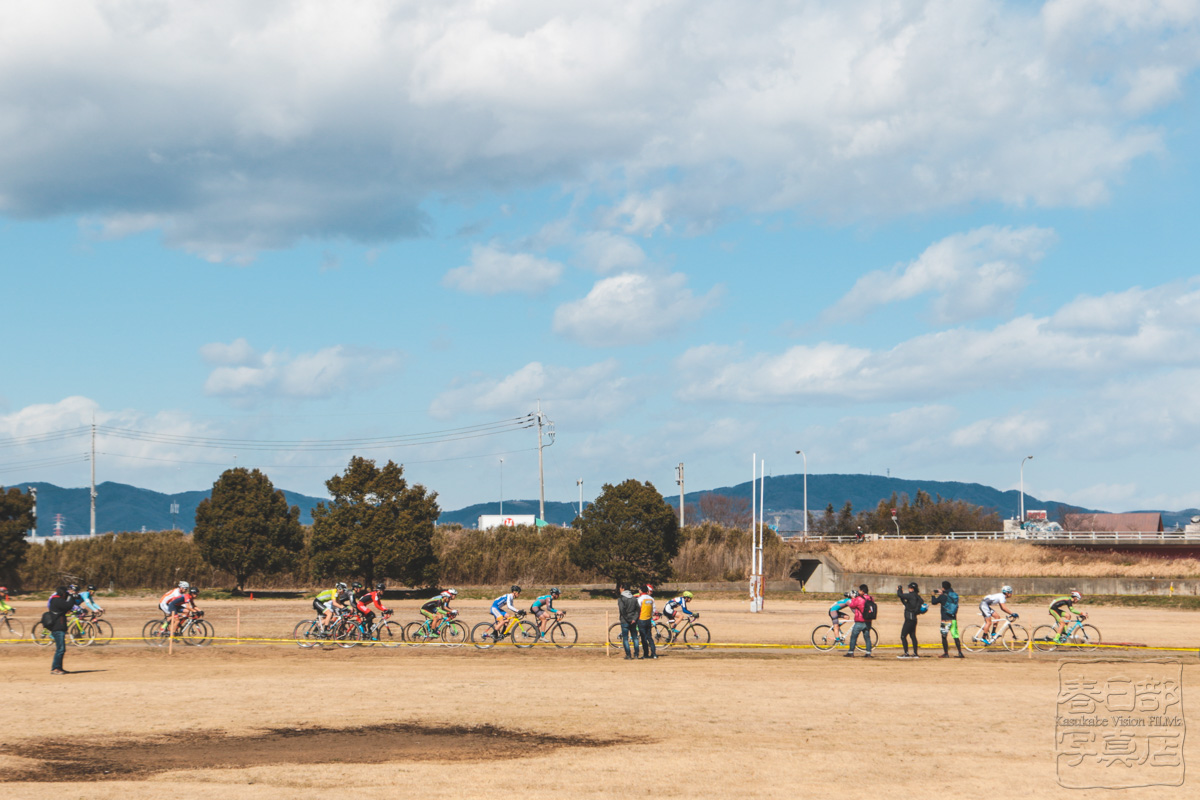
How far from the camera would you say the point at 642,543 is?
62.7 m

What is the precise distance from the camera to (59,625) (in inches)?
987

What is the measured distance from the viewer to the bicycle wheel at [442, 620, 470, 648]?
103ft

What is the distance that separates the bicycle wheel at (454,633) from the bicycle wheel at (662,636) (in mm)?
5839

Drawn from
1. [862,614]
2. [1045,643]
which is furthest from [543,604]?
[1045,643]

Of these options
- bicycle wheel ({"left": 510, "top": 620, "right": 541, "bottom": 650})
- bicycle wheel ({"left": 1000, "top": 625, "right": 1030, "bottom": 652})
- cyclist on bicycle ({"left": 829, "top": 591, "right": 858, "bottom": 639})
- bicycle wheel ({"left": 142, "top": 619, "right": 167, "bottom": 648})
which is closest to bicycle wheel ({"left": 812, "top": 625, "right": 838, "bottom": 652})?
cyclist on bicycle ({"left": 829, "top": 591, "right": 858, "bottom": 639})

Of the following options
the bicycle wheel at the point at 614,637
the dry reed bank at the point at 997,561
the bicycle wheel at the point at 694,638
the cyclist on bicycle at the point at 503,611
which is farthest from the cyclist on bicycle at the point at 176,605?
the dry reed bank at the point at 997,561

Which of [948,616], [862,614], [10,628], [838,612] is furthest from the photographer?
Answer: [10,628]

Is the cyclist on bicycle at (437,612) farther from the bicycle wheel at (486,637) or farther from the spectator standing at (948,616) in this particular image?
the spectator standing at (948,616)

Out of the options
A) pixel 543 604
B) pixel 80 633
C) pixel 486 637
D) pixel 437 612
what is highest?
pixel 543 604

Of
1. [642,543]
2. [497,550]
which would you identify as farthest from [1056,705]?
[497,550]

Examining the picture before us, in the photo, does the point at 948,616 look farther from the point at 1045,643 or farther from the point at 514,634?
the point at 514,634

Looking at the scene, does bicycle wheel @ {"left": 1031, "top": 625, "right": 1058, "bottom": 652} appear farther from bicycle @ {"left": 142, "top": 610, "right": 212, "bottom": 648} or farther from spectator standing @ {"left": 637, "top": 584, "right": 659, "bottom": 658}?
bicycle @ {"left": 142, "top": 610, "right": 212, "bottom": 648}

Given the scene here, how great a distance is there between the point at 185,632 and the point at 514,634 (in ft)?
33.3

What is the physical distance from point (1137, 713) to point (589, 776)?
11295mm
